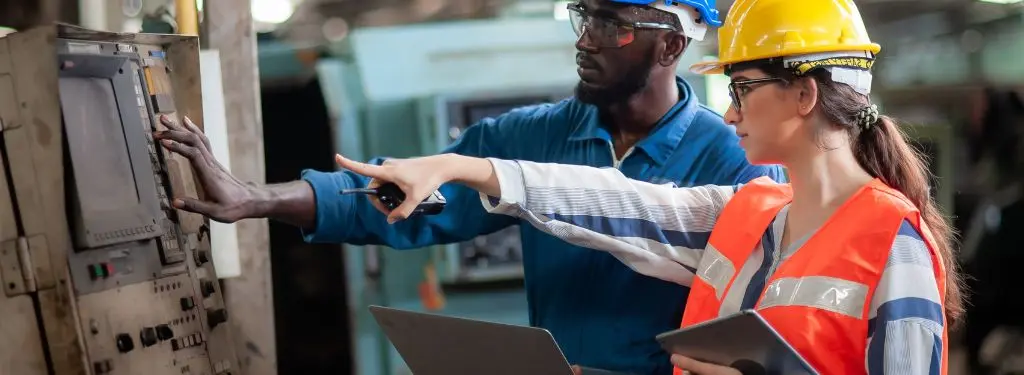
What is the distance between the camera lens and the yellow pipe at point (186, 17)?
2141mm

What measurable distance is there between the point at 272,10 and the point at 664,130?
2.00 meters

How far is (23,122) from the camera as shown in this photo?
1.50 meters

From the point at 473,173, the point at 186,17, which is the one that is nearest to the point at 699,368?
the point at 473,173

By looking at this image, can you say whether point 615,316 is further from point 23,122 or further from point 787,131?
point 23,122

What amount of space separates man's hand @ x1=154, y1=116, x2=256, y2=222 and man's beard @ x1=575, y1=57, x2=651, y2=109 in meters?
0.77

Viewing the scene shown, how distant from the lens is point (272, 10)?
3.64 meters

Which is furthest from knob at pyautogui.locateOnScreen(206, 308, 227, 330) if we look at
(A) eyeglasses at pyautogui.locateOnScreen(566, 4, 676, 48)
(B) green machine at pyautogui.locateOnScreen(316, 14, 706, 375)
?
(B) green machine at pyautogui.locateOnScreen(316, 14, 706, 375)

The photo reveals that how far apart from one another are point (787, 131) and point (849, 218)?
7.0 inches

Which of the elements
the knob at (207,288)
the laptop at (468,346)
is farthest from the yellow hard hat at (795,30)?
the knob at (207,288)

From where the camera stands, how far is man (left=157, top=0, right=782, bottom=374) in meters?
2.09

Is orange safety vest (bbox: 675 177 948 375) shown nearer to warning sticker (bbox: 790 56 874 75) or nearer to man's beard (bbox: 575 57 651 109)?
warning sticker (bbox: 790 56 874 75)

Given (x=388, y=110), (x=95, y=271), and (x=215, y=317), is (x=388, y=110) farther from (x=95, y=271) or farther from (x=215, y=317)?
(x=95, y=271)

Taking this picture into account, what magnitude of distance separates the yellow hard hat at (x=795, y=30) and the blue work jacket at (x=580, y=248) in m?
0.42

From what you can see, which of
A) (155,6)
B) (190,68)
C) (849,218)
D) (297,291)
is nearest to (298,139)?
(297,291)
